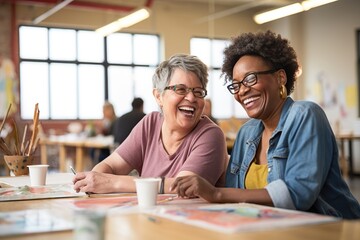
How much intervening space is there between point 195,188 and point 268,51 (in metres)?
0.70

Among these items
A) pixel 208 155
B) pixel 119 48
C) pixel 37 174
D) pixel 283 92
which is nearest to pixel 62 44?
pixel 119 48

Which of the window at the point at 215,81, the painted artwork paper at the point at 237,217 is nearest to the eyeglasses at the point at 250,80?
the painted artwork paper at the point at 237,217

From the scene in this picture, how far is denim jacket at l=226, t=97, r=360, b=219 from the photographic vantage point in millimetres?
1764

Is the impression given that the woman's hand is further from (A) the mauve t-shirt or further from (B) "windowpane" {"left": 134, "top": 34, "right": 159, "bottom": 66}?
(B) "windowpane" {"left": 134, "top": 34, "right": 159, "bottom": 66}

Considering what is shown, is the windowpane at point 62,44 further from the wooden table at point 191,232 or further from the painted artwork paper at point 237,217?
the wooden table at point 191,232

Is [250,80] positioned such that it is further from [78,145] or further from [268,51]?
[78,145]

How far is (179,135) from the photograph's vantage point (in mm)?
2500

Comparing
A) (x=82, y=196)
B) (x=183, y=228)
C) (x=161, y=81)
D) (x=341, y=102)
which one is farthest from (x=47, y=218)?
(x=341, y=102)

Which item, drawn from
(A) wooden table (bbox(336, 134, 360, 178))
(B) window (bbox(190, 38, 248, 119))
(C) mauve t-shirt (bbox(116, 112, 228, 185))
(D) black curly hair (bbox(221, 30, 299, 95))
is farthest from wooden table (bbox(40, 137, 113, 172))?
(D) black curly hair (bbox(221, 30, 299, 95))

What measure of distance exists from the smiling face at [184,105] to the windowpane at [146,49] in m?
9.80

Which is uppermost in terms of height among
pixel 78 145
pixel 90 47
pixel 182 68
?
pixel 90 47

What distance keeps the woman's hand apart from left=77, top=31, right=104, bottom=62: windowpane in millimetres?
10120

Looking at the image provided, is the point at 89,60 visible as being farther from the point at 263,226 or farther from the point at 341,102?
the point at 263,226

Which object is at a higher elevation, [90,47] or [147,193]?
[90,47]
